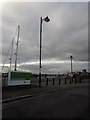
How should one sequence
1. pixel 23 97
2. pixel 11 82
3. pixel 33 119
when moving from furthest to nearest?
pixel 11 82 < pixel 23 97 < pixel 33 119

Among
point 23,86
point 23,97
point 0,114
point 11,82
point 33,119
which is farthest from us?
point 23,86

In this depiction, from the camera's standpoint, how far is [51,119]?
7223 mm

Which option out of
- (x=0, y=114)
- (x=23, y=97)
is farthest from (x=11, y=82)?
(x=0, y=114)

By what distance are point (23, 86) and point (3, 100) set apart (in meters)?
7.54

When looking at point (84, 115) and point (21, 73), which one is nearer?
point (84, 115)

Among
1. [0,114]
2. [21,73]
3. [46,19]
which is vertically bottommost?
[0,114]

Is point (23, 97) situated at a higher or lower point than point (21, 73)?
lower

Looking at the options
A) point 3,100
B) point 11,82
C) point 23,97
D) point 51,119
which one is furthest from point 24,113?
point 11,82

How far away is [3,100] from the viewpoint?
11195 millimetres

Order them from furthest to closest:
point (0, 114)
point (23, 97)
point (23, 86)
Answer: point (23, 86) < point (23, 97) < point (0, 114)

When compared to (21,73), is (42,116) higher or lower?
lower

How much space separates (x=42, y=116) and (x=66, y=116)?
3.44 feet

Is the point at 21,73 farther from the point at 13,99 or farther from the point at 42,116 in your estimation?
the point at 42,116

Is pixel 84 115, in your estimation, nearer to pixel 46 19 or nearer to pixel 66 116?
pixel 66 116
